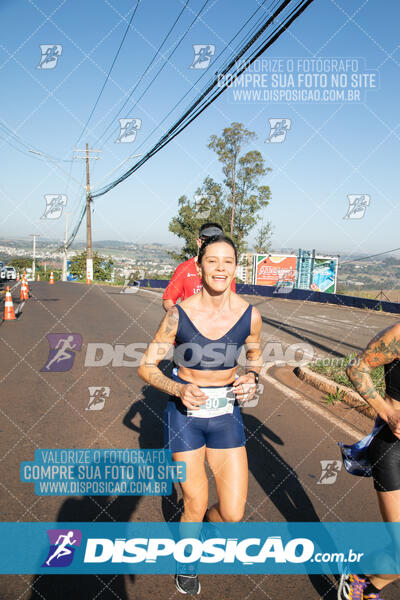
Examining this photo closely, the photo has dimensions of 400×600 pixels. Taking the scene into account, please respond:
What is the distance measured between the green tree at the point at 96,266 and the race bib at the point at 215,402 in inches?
2017

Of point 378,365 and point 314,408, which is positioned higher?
point 378,365

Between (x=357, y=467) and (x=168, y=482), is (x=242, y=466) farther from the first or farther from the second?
(x=168, y=482)

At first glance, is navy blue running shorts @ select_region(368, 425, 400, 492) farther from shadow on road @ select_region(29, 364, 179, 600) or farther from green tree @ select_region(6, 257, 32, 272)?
green tree @ select_region(6, 257, 32, 272)

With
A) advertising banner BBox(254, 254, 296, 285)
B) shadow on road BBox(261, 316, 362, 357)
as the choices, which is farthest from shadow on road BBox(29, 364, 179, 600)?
advertising banner BBox(254, 254, 296, 285)

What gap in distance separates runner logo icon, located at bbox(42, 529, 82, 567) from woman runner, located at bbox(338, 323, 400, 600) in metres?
1.85

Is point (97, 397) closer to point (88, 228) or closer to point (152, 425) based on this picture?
point (152, 425)

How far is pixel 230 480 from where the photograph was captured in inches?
110

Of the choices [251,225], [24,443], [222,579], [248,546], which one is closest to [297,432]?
[248,546]

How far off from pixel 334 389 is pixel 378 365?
14.4ft

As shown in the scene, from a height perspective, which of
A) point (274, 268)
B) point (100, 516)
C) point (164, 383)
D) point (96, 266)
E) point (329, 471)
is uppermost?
point (164, 383)

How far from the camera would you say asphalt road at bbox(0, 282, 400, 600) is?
2830mm

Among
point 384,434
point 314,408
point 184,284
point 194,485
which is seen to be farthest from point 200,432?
point 314,408

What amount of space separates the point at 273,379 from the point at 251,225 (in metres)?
34.3

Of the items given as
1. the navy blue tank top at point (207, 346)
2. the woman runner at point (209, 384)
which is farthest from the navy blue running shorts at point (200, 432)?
the navy blue tank top at point (207, 346)
